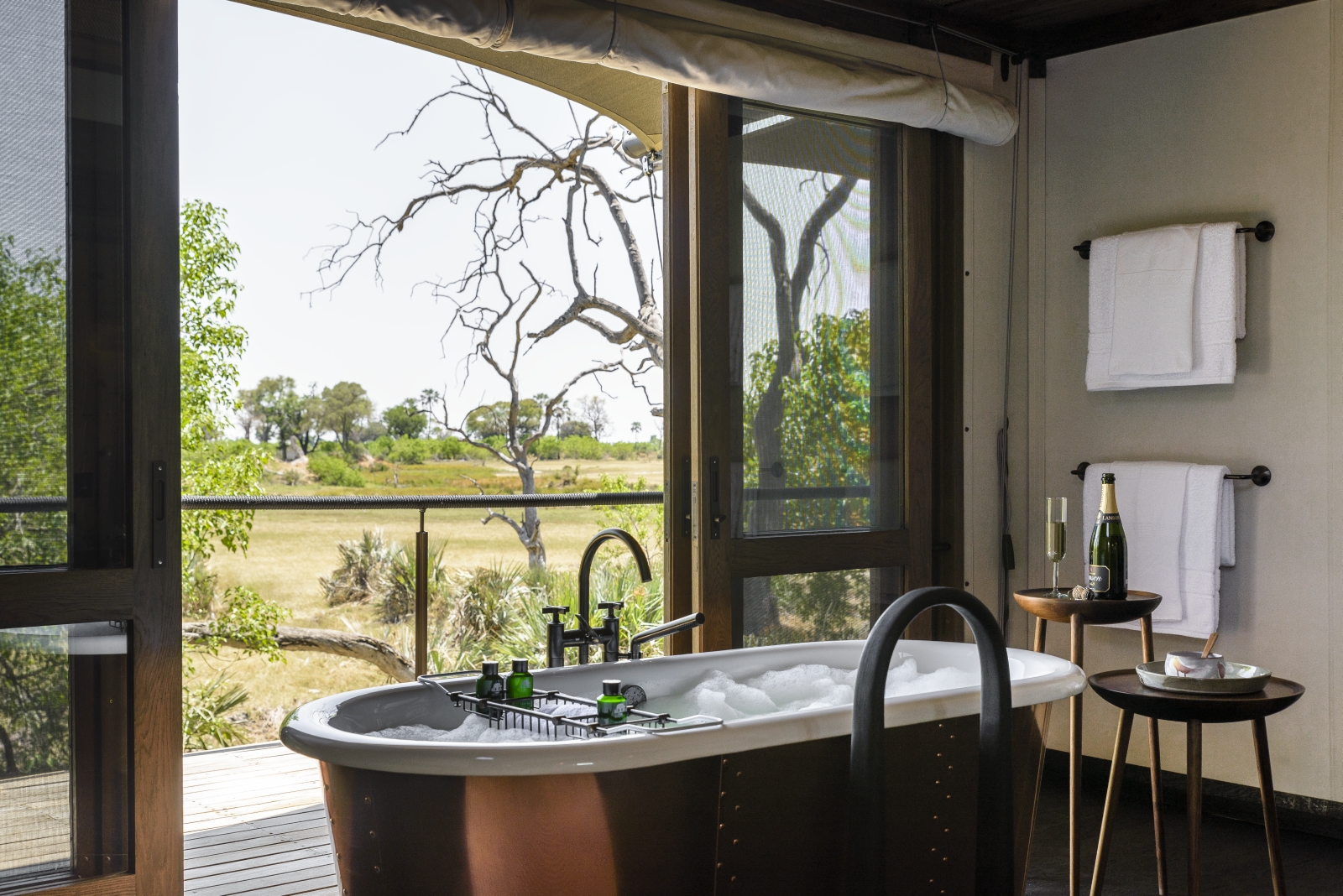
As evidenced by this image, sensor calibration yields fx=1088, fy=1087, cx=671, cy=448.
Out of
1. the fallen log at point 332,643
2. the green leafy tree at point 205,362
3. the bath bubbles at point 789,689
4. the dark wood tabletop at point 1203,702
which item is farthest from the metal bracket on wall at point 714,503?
the fallen log at point 332,643

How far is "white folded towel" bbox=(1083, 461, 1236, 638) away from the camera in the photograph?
10.1ft

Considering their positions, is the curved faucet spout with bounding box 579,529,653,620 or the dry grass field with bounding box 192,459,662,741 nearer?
the curved faucet spout with bounding box 579,529,653,620

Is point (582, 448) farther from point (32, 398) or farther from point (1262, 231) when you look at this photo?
point (32, 398)

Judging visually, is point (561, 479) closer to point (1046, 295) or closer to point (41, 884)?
point (1046, 295)

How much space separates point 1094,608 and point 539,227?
19.8 ft

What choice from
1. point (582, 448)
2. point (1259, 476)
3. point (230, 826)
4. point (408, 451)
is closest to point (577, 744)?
point (230, 826)

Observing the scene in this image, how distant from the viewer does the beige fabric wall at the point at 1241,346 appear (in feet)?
9.95

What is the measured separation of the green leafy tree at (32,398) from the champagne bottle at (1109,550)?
2247 mm

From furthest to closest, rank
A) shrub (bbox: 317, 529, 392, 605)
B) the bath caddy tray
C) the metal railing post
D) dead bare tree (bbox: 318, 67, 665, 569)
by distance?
shrub (bbox: 317, 529, 392, 605) → dead bare tree (bbox: 318, 67, 665, 569) → the metal railing post → the bath caddy tray

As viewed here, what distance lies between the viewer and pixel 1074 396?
3.59 metres

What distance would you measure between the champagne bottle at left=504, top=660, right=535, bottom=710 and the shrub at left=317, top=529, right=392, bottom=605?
767 cm

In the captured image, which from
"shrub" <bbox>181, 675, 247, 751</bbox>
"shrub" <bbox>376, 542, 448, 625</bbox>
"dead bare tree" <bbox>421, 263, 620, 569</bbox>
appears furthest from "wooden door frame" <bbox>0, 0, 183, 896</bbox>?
"shrub" <bbox>376, 542, 448, 625</bbox>

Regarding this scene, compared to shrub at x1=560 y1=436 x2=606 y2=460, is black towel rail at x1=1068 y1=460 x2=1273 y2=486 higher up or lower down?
lower down

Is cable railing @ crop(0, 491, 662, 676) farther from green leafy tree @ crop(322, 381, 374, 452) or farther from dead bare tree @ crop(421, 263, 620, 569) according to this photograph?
green leafy tree @ crop(322, 381, 374, 452)
